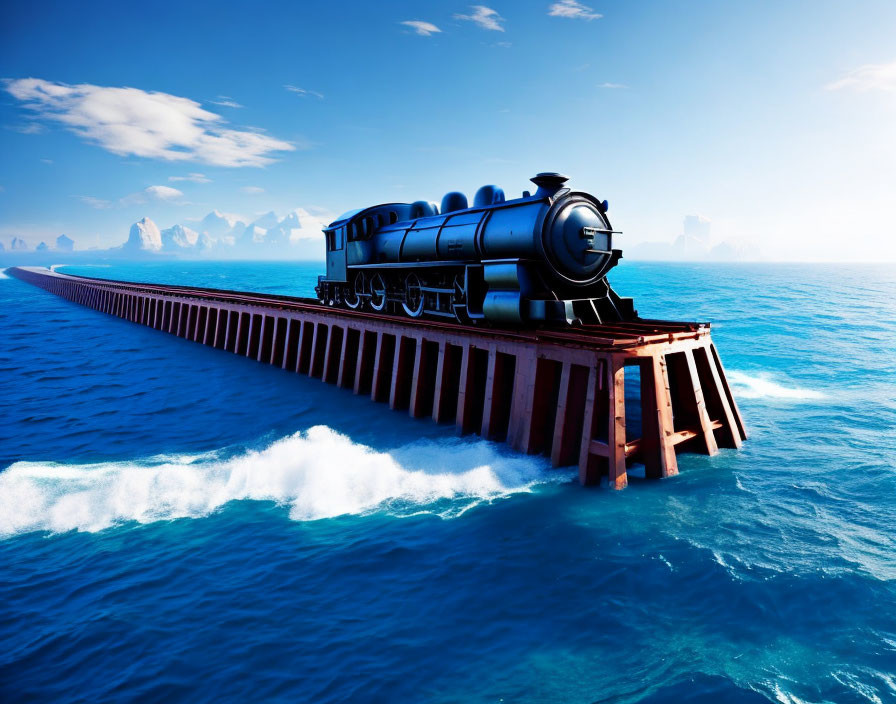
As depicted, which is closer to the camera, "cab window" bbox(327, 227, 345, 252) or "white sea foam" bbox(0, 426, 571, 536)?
"white sea foam" bbox(0, 426, 571, 536)

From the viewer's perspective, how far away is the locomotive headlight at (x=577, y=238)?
45.4 ft

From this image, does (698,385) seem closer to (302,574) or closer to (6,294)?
(302,574)

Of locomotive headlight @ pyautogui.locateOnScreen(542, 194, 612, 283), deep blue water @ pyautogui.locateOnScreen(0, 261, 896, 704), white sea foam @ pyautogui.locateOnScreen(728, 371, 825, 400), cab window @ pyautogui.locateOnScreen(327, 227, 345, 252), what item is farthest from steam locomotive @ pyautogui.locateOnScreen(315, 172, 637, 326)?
white sea foam @ pyautogui.locateOnScreen(728, 371, 825, 400)

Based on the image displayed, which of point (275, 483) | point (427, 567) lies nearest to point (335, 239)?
point (275, 483)

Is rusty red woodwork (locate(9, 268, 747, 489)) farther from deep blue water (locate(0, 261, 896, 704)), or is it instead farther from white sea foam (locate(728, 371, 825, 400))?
white sea foam (locate(728, 371, 825, 400))

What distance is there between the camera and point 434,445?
47.7ft

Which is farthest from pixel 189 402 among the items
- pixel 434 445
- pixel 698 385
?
pixel 698 385

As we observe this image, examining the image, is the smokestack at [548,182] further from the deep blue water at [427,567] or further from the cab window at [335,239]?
the cab window at [335,239]

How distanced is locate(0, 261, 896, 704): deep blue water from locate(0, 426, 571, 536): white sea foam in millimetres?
70

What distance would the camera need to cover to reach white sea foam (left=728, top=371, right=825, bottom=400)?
2041cm

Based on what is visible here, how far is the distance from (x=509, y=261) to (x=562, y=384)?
3.77 m

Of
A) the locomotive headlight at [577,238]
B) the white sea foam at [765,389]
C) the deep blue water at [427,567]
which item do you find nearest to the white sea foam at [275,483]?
the deep blue water at [427,567]

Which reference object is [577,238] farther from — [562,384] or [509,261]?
[562,384]

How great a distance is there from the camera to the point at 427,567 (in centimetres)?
906
